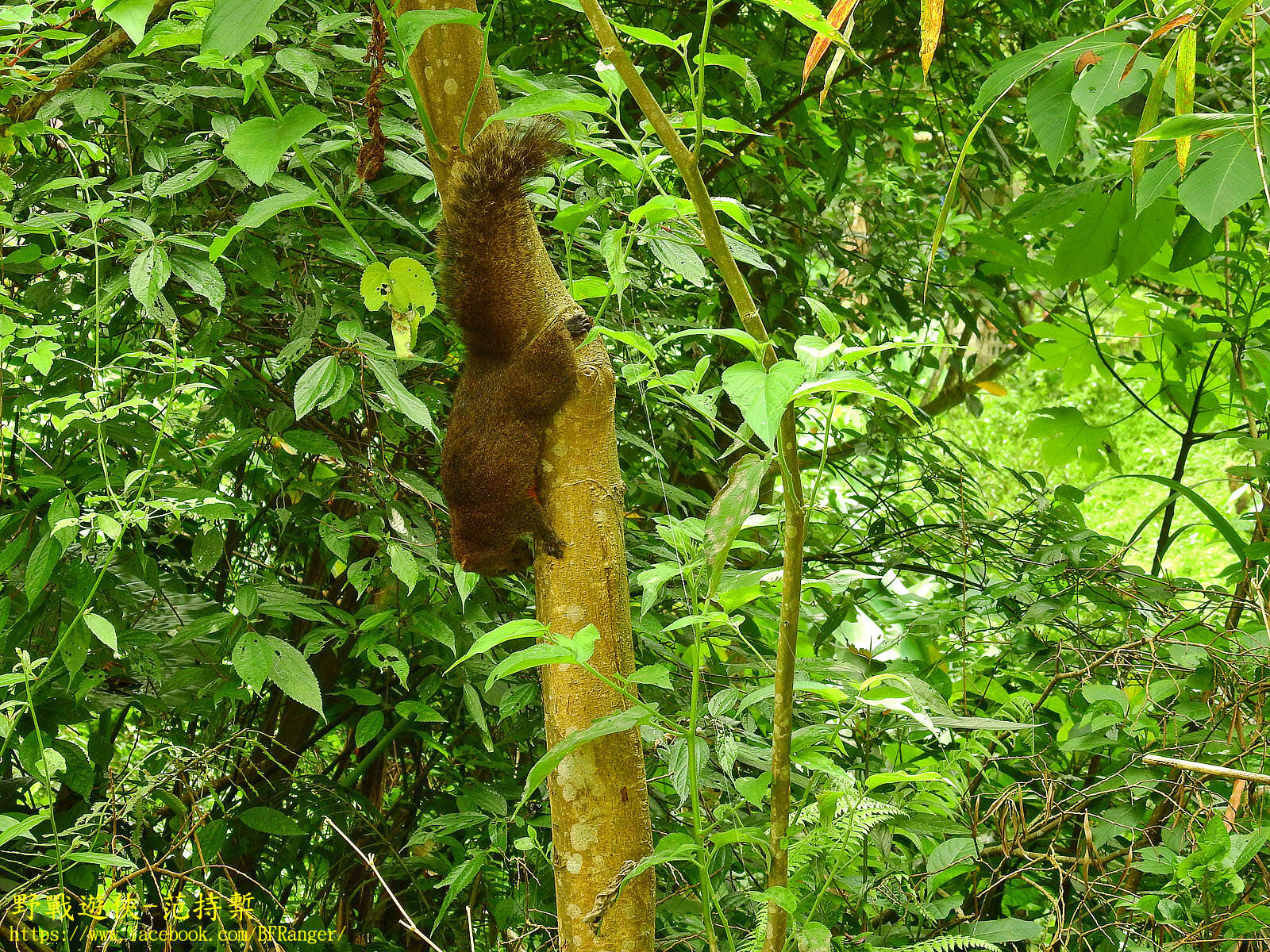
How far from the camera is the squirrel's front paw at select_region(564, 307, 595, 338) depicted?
0.97 meters

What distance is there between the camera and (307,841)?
66.1 inches

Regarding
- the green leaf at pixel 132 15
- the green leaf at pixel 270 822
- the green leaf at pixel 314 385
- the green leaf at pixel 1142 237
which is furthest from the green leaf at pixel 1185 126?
the green leaf at pixel 270 822

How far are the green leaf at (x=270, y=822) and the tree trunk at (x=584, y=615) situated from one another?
2.19ft

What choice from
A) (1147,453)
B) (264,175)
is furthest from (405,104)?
(1147,453)

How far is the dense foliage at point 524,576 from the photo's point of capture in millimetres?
963

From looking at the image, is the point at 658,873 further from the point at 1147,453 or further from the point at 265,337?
the point at 1147,453

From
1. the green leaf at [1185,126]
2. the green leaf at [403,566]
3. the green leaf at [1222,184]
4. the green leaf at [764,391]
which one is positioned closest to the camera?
the green leaf at [764,391]

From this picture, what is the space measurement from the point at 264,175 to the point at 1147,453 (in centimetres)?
550

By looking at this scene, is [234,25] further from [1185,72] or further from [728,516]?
[1185,72]

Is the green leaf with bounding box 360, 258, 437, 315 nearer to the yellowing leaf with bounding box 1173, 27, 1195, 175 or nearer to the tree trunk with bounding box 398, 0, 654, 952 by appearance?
the tree trunk with bounding box 398, 0, 654, 952

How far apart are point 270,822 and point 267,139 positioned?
1034 mm

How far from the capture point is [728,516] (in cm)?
71

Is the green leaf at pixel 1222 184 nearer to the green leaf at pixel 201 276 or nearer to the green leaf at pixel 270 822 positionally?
the green leaf at pixel 201 276

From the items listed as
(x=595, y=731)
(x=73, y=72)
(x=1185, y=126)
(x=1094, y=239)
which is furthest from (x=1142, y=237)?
(x=73, y=72)
